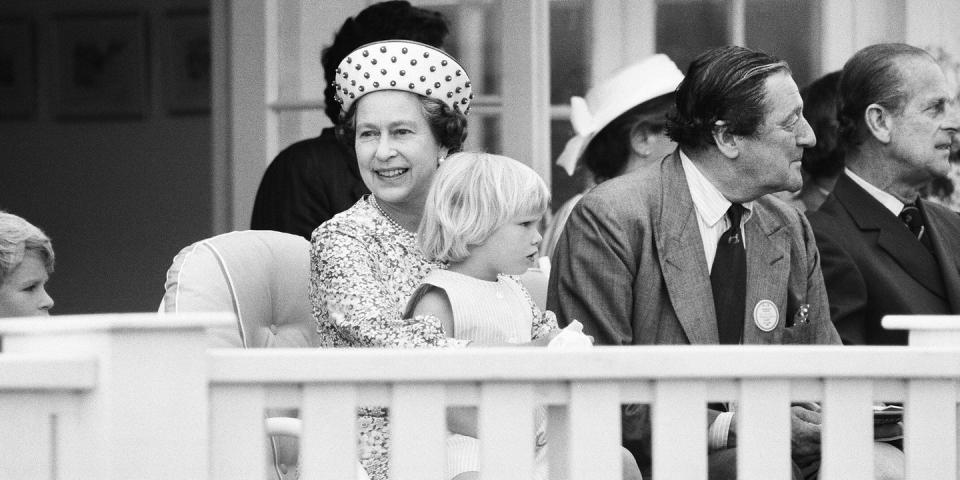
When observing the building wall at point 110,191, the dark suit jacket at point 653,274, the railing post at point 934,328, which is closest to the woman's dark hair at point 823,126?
the dark suit jacket at point 653,274

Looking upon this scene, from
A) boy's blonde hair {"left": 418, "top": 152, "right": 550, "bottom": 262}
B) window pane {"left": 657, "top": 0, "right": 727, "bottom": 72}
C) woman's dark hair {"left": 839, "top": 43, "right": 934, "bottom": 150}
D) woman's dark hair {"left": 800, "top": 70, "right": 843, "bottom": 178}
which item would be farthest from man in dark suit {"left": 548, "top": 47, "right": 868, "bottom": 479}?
window pane {"left": 657, "top": 0, "right": 727, "bottom": 72}

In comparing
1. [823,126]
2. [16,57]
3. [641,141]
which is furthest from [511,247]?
[16,57]

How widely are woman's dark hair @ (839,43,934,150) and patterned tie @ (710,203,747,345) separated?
26.8 inches

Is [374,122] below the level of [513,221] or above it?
above

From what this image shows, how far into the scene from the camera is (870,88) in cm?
333

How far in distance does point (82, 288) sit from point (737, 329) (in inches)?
185

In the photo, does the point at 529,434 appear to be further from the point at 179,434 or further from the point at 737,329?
the point at 737,329

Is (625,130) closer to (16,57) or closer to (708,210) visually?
(708,210)

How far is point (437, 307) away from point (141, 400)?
3.20 ft

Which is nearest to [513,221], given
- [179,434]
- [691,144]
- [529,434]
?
[691,144]

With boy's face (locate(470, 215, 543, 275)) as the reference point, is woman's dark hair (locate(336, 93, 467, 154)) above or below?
above

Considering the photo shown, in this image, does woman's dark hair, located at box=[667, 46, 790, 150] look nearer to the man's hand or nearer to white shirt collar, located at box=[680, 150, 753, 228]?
white shirt collar, located at box=[680, 150, 753, 228]

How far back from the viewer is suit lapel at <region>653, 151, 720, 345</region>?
271cm

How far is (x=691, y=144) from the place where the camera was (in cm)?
292
